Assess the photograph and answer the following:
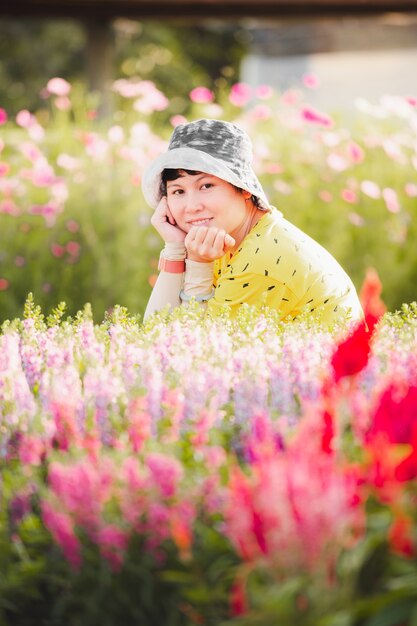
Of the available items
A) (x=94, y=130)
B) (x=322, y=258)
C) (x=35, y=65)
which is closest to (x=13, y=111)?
(x=35, y=65)

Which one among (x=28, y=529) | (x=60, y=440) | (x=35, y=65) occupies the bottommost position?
(x=28, y=529)

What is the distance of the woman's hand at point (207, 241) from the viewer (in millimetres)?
3596

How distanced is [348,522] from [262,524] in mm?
141

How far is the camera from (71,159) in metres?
7.30

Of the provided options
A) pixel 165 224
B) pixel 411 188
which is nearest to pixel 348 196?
pixel 411 188

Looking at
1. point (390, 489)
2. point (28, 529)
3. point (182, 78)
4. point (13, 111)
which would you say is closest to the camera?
point (390, 489)

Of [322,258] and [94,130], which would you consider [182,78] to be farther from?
[322,258]

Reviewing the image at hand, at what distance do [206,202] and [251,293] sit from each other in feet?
1.24

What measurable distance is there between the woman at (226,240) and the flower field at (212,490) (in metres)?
1.00

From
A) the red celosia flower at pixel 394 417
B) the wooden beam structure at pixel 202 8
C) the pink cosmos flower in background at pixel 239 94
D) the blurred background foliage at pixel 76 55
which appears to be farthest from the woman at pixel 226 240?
the blurred background foliage at pixel 76 55

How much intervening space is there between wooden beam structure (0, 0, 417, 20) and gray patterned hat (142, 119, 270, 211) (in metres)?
6.57

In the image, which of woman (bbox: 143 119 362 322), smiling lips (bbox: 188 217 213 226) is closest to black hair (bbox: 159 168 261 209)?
woman (bbox: 143 119 362 322)

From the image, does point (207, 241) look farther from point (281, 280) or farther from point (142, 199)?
point (142, 199)

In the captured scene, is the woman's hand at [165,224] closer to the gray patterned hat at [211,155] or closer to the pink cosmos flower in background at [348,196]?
the gray patterned hat at [211,155]
